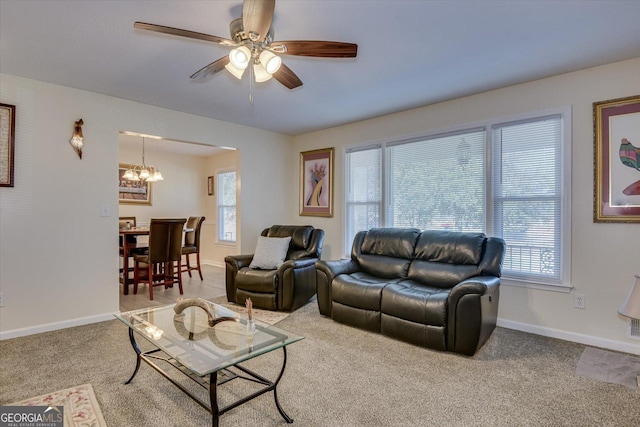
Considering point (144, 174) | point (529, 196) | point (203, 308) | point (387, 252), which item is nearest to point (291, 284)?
point (387, 252)

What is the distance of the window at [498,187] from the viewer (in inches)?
124

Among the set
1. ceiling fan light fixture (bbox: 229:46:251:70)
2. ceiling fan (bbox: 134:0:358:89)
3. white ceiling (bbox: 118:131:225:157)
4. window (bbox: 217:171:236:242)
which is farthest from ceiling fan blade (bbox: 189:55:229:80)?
window (bbox: 217:171:236:242)

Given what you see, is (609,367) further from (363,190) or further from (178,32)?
(178,32)

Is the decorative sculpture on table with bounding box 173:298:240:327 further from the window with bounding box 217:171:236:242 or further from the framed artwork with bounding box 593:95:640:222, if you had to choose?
the window with bounding box 217:171:236:242

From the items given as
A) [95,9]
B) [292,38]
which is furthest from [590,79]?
[95,9]

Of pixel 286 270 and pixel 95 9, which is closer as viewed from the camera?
pixel 95 9

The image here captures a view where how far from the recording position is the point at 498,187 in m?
3.47

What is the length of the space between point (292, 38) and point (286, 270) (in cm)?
239

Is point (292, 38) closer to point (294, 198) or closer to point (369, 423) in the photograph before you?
point (369, 423)

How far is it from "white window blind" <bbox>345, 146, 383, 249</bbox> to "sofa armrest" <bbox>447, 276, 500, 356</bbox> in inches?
73.9

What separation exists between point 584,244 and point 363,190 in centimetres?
253

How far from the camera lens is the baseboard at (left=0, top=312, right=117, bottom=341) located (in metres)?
3.07

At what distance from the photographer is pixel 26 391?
2.15 metres

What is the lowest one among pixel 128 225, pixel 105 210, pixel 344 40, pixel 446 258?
pixel 446 258
